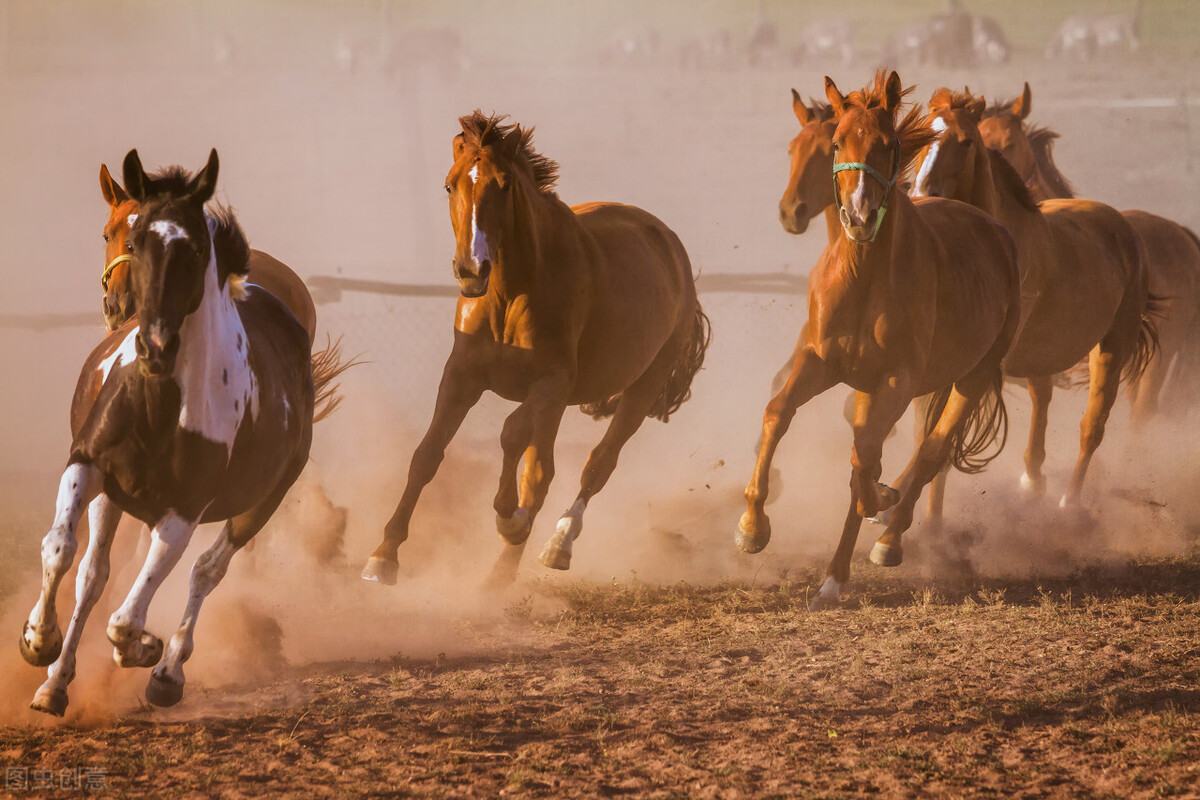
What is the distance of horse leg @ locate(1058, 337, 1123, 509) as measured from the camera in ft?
27.8

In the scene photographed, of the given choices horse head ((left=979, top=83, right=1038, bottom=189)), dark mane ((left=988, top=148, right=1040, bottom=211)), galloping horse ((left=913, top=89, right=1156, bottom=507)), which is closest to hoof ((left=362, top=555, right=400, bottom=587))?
galloping horse ((left=913, top=89, right=1156, bottom=507))

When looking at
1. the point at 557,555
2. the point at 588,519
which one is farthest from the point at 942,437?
the point at 588,519

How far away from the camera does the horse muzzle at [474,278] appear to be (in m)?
5.24

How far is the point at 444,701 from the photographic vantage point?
4.71m

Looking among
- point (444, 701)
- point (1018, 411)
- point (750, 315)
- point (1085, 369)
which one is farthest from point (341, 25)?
point (444, 701)

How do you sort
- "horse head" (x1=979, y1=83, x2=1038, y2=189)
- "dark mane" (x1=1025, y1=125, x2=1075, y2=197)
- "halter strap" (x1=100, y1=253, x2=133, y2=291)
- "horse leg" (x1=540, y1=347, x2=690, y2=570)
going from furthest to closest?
"dark mane" (x1=1025, y1=125, x2=1075, y2=197)
"horse head" (x1=979, y1=83, x2=1038, y2=189)
"horse leg" (x1=540, y1=347, x2=690, y2=570)
"halter strap" (x1=100, y1=253, x2=133, y2=291)

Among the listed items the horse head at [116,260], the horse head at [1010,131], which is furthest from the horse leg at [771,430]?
the horse head at [1010,131]

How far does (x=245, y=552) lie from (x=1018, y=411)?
30.2ft

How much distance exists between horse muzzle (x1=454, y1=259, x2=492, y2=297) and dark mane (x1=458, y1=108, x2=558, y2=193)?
2.03ft

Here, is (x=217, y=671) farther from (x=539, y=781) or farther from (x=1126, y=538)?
(x=1126, y=538)

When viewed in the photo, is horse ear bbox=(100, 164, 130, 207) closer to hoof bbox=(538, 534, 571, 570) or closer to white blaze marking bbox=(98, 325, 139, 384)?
white blaze marking bbox=(98, 325, 139, 384)

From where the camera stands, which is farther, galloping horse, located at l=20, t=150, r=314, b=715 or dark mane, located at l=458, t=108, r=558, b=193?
dark mane, located at l=458, t=108, r=558, b=193

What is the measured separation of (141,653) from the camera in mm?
3898

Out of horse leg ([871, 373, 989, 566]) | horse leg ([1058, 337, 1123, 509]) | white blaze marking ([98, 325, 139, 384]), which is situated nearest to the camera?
white blaze marking ([98, 325, 139, 384])
